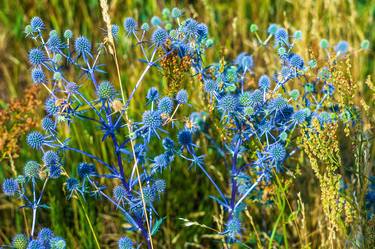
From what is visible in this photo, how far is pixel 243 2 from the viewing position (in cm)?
412

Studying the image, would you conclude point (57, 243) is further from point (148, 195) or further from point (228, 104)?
point (228, 104)

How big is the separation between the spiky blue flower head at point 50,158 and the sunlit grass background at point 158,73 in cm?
48

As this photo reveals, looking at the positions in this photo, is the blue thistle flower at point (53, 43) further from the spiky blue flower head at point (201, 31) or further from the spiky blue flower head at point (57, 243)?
the spiky blue flower head at point (57, 243)

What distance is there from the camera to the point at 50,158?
1829mm

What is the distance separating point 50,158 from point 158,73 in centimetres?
159

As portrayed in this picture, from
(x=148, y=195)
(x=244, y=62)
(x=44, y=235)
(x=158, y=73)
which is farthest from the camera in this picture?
(x=158, y=73)

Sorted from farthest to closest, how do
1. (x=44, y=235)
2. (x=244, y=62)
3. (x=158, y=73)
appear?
(x=158, y=73) < (x=244, y=62) < (x=44, y=235)

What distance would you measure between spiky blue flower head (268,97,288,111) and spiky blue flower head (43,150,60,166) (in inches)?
29.6

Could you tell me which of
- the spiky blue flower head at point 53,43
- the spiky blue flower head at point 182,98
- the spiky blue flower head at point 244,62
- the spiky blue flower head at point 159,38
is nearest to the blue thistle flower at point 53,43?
the spiky blue flower head at point 53,43

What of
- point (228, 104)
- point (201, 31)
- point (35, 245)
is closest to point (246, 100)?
point (228, 104)

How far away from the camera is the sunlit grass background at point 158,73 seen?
273 cm

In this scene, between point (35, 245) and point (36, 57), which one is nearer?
point (35, 245)

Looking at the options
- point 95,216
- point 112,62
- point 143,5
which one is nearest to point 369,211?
point 95,216

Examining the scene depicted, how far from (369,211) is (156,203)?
108 cm
